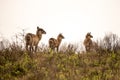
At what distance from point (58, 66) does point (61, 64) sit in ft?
1.52

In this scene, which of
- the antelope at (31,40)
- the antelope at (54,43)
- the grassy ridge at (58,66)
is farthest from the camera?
the antelope at (54,43)

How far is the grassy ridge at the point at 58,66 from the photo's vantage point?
599 inches

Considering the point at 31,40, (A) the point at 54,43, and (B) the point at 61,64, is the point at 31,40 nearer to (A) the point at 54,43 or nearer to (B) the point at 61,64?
(A) the point at 54,43

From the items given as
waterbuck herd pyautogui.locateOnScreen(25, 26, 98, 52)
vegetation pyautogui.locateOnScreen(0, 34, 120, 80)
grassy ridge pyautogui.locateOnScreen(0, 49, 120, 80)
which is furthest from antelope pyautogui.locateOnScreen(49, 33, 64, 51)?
grassy ridge pyautogui.locateOnScreen(0, 49, 120, 80)

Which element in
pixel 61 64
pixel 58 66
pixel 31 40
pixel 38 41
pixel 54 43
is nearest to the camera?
pixel 58 66

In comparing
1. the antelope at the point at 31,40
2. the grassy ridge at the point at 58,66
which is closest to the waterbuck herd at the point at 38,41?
the antelope at the point at 31,40

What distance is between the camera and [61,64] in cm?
1684

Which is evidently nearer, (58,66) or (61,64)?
(58,66)

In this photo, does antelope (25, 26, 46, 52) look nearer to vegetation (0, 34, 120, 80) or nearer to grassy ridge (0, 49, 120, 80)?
vegetation (0, 34, 120, 80)

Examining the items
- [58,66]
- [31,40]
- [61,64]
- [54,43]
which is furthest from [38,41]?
[58,66]

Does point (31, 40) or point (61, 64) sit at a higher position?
point (31, 40)

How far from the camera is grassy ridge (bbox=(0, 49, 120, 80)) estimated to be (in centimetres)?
1523

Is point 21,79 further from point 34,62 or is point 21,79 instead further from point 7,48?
point 7,48

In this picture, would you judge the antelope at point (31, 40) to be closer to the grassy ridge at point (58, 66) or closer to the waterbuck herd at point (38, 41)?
the waterbuck herd at point (38, 41)
